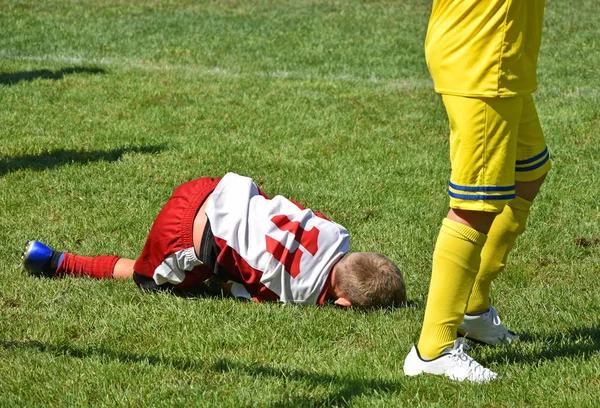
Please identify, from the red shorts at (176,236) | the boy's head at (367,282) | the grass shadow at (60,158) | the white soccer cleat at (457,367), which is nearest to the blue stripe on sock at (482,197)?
the white soccer cleat at (457,367)

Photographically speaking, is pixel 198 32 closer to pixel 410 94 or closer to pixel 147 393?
pixel 410 94

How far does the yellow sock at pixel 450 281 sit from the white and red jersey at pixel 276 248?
3.43 feet

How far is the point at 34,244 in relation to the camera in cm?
464

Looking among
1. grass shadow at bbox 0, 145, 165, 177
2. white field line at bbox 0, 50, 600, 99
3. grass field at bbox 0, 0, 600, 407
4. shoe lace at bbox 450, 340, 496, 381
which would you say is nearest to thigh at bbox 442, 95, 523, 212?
shoe lace at bbox 450, 340, 496, 381

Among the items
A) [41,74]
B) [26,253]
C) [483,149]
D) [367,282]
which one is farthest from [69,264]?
[41,74]

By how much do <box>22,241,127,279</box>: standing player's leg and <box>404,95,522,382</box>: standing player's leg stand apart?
1926 millimetres

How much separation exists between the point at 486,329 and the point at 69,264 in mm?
2309

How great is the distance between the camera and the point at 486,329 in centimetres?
359

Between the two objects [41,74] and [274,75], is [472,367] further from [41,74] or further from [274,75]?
[41,74]

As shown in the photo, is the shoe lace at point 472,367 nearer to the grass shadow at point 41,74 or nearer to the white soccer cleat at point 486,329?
the white soccer cleat at point 486,329

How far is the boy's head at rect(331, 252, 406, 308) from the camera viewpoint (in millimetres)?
4145

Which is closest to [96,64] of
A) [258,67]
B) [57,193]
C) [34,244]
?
[258,67]

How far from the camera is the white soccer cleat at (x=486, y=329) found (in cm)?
355

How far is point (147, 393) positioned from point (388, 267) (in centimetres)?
146
